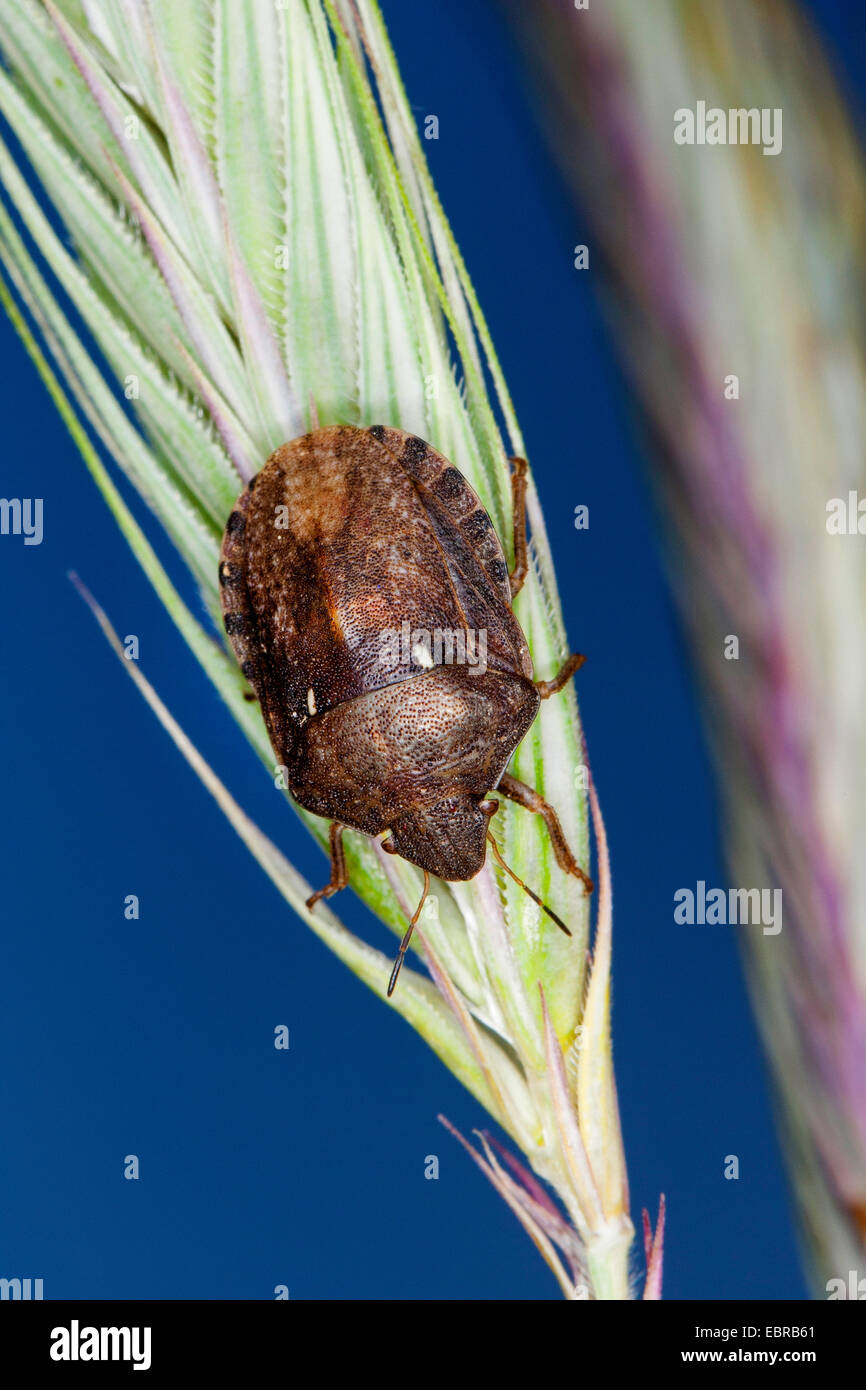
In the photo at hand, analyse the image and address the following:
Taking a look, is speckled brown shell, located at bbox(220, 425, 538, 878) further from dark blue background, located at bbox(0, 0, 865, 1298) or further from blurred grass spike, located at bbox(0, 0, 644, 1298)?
dark blue background, located at bbox(0, 0, 865, 1298)

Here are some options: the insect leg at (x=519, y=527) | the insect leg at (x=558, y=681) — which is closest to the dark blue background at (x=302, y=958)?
the insect leg at (x=519, y=527)

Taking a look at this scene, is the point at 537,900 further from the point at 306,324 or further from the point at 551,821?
the point at 306,324

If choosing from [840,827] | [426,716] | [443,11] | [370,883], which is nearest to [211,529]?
A: [426,716]

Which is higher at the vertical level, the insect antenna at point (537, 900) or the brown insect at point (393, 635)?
the brown insect at point (393, 635)

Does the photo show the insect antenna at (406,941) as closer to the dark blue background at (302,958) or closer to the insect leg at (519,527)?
the insect leg at (519,527)

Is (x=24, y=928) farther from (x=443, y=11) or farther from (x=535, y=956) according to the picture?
(x=443, y=11)
